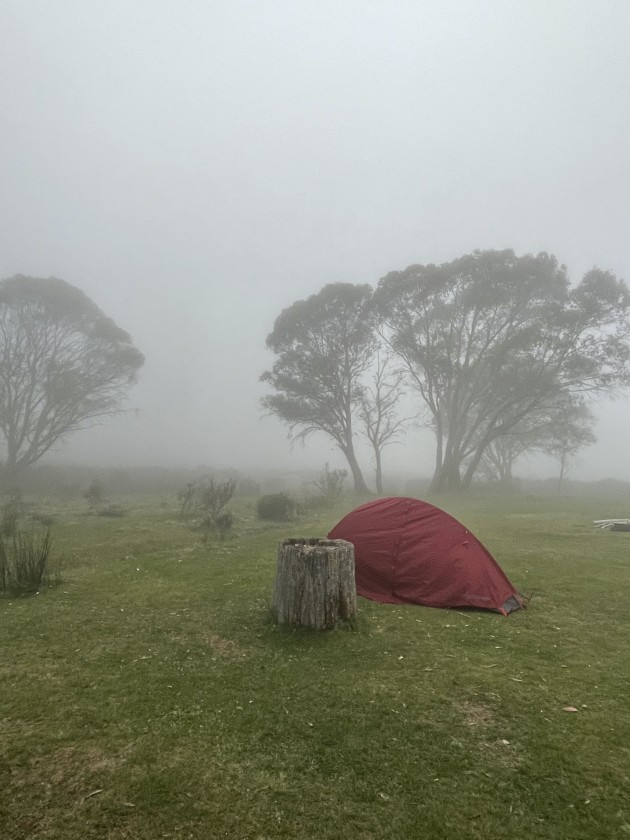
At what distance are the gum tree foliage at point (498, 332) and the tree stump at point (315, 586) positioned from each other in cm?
Result: 2568

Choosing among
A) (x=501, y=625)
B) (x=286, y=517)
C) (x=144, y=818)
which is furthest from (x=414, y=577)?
(x=286, y=517)

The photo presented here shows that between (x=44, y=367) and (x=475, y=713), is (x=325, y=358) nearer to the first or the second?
(x=44, y=367)

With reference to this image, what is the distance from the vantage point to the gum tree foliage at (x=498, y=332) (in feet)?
89.2

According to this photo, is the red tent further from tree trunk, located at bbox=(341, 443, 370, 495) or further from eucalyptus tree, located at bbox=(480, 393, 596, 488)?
eucalyptus tree, located at bbox=(480, 393, 596, 488)

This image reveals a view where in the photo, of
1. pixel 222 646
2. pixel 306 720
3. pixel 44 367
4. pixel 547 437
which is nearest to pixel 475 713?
pixel 306 720

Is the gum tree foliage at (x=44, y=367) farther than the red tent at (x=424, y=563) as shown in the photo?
Yes

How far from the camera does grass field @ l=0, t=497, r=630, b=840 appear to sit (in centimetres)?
276

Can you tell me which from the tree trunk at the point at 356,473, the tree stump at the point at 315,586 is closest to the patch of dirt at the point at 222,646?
the tree stump at the point at 315,586

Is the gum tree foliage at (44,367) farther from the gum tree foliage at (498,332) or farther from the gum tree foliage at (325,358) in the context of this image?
the gum tree foliage at (498,332)

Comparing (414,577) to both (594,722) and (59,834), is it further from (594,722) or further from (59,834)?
(59,834)

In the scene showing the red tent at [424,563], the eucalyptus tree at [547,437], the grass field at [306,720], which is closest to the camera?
the grass field at [306,720]

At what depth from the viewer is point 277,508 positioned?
1706 cm

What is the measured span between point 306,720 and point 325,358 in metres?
28.8

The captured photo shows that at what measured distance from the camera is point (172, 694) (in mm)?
4082
